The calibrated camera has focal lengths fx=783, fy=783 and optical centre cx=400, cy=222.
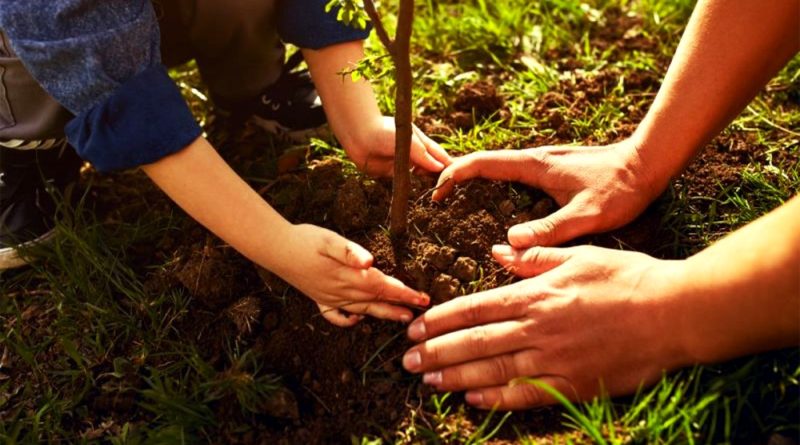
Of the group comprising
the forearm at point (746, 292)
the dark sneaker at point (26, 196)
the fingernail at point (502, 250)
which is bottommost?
the dark sneaker at point (26, 196)

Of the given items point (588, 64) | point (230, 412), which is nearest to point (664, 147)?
point (588, 64)

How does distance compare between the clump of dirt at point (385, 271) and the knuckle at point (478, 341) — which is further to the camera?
the clump of dirt at point (385, 271)

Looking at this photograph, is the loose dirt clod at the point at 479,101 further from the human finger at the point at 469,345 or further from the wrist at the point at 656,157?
the human finger at the point at 469,345

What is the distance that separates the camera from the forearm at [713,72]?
6.50 feet

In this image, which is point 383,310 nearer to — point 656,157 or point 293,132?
point 656,157

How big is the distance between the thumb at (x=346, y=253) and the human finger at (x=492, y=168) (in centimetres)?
43

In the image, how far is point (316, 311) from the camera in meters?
2.12

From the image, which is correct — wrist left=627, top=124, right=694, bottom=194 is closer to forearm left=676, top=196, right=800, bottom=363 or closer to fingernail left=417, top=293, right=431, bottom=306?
forearm left=676, top=196, right=800, bottom=363

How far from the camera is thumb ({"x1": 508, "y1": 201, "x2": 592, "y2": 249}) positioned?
207 cm

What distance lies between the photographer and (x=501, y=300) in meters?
1.89

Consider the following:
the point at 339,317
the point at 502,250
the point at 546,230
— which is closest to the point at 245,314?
the point at 339,317

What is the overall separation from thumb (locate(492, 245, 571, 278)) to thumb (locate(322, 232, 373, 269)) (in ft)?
1.26

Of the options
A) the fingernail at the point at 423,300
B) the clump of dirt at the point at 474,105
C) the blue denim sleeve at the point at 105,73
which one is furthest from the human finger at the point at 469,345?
the clump of dirt at the point at 474,105

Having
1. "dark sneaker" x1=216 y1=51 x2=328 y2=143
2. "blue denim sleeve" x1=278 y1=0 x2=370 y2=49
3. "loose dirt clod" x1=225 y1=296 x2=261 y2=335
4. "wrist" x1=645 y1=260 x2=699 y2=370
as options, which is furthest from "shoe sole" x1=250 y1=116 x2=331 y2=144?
"wrist" x1=645 y1=260 x2=699 y2=370
